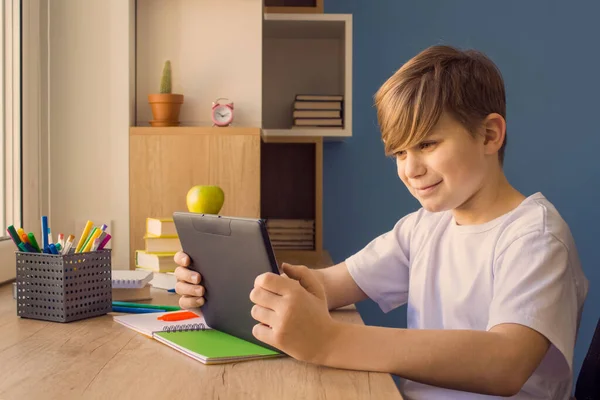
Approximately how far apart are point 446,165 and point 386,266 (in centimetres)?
30

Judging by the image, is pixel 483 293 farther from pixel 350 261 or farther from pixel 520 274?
pixel 350 261

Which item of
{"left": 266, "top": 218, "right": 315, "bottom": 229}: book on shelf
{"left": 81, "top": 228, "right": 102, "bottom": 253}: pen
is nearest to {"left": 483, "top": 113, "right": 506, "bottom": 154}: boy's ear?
{"left": 81, "top": 228, "right": 102, "bottom": 253}: pen

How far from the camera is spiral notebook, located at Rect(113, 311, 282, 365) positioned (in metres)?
0.94

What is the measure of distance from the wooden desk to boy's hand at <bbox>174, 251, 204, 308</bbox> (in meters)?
0.10

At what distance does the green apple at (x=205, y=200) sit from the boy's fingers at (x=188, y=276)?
0.53m

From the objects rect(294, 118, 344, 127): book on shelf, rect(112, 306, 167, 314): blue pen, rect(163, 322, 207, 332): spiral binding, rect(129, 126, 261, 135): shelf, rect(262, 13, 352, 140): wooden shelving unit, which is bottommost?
rect(112, 306, 167, 314): blue pen

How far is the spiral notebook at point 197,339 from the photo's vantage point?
94cm

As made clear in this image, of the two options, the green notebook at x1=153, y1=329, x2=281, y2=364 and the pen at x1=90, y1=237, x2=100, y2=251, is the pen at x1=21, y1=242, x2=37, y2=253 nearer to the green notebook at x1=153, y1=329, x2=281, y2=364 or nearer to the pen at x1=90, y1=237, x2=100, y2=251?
the pen at x1=90, y1=237, x2=100, y2=251

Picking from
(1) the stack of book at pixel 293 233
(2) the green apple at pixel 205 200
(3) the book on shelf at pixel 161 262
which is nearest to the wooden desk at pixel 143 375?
(3) the book on shelf at pixel 161 262

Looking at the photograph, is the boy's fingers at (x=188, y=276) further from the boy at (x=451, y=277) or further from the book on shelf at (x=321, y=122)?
the book on shelf at (x=321, y=122)

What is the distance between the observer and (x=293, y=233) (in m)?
2.29

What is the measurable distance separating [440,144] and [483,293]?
Answer: 0.78 feet

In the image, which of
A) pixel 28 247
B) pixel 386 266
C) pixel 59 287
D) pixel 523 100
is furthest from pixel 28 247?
pixel 523 100

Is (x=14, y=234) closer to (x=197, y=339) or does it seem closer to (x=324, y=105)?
(x=197, y=339)
